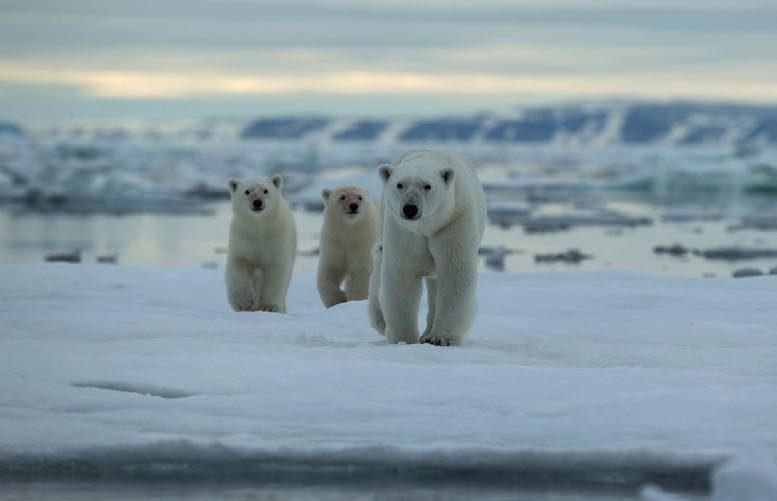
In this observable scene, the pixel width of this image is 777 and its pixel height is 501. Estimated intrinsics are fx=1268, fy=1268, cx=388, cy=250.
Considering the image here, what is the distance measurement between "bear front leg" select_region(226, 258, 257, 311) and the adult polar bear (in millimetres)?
1884

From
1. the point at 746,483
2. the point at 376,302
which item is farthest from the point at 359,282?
the point at 746,483

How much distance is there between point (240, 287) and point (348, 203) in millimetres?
796

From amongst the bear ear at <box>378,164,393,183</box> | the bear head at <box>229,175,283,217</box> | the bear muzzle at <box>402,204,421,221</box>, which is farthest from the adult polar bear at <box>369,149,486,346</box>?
the bear head at <box>229,175,283,217</box>

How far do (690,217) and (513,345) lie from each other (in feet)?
47.9

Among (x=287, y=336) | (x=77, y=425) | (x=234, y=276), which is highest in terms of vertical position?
(x=234, y=276)

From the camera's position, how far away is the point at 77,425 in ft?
12.0

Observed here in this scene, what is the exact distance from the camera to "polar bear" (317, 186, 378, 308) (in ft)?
24.2

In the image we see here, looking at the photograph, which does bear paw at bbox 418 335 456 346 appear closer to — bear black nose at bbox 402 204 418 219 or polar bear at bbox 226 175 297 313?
bear black nose at bbox 402 204 418 219

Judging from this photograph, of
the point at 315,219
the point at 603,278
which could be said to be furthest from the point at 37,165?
the point at 603,278

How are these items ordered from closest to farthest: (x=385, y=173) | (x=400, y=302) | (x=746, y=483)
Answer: (x=746, y=483) → (x=385, y=173) → (x=400, y=302)

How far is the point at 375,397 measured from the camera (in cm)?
400

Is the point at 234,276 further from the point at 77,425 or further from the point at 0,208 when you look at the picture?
the point at 0,208

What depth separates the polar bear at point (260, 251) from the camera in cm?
701

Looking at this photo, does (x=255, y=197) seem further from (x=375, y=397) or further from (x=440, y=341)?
(x=375, y=397)
